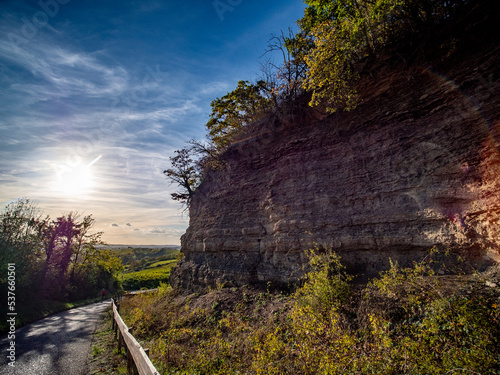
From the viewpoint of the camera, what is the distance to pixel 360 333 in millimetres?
5344

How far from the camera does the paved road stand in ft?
22.3

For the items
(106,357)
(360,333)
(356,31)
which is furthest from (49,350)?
(356,31)

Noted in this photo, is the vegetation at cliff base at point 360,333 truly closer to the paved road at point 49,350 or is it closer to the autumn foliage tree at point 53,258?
the paved road at point 49,350

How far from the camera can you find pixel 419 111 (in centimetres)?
801

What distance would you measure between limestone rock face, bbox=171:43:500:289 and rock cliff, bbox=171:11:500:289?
0.03 metres

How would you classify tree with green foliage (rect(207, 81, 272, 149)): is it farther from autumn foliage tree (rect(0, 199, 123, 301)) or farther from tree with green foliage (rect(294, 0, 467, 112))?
autumn foliage tree (rect(0, 199, 123, 301))

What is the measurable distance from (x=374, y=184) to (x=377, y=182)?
0.12m

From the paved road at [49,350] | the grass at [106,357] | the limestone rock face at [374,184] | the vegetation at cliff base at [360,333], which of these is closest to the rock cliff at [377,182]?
the limestone rock face at [374,184]

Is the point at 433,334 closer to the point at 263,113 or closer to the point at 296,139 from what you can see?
the point at 296,139

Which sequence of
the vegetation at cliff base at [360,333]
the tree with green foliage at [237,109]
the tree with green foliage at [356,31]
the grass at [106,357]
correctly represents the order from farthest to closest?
the tree with green foliage at [237,109]
the tree with green foliage at [356,31]
the grass at [106,357]
the vegetation at cliff base at [360,333]

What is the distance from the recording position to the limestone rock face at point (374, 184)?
6.28 meters

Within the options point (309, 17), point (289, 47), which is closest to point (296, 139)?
point (289, 47)

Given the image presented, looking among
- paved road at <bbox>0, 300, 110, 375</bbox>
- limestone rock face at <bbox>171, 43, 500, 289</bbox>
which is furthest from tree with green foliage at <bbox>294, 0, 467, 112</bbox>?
paved road at <bbox>0, 300, 110, 375</bbox>

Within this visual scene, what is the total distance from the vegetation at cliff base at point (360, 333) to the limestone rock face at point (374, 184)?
4.15 ft
